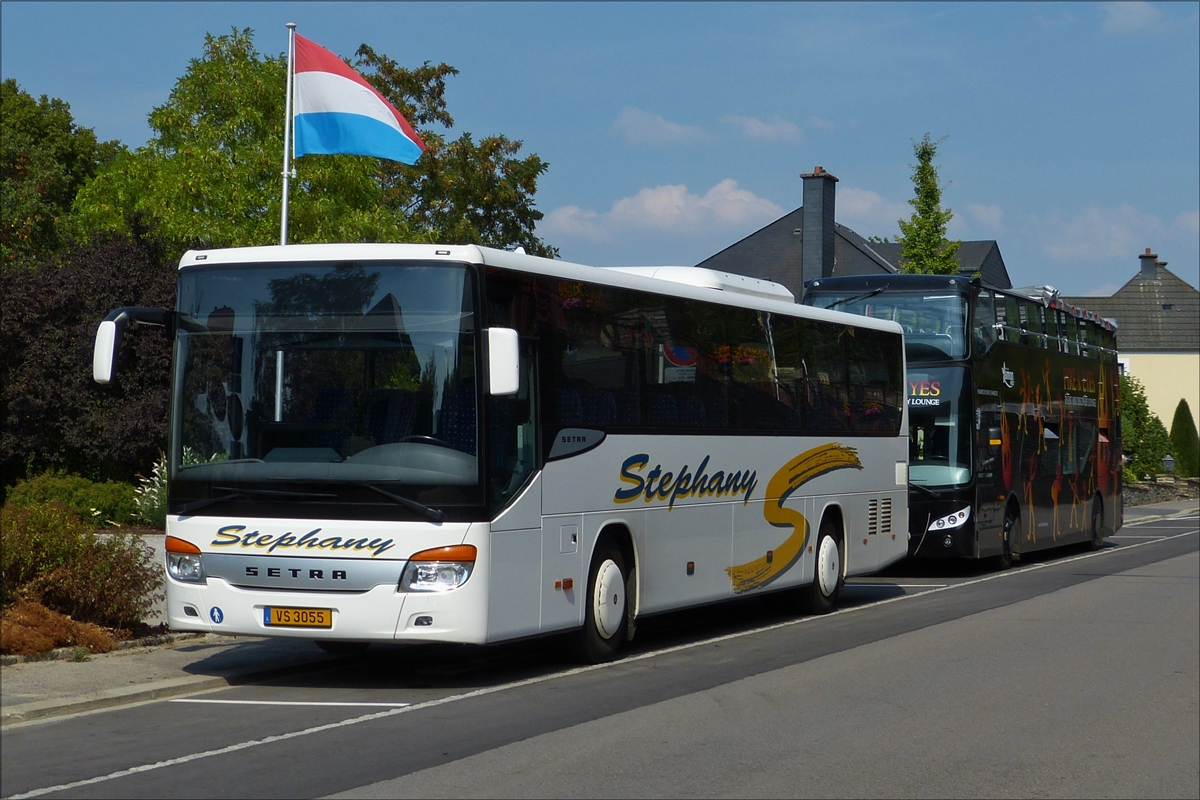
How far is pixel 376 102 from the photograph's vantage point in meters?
19.4

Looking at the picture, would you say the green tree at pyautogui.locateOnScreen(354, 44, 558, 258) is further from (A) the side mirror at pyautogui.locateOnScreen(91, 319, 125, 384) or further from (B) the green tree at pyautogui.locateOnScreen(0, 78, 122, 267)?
(A) the side mirror at pyautogui.locateOnScreen(91, 319, 125, 384)

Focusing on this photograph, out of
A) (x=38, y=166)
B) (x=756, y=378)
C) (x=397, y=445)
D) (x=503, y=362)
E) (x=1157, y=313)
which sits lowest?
(x=397, y=445)

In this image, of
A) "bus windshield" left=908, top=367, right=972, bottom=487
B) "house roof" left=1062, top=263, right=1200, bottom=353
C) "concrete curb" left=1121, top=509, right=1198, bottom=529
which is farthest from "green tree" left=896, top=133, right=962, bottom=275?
"house roof" left=1062, top=263, right=1200, bottom=353

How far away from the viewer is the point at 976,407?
21.2m

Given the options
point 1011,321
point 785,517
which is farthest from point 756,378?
point 1011,321

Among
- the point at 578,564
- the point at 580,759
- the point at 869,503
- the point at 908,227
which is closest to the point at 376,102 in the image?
the point at 869,503

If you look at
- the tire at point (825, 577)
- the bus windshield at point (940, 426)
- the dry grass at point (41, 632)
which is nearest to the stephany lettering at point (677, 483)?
the tire at point (825, 577)

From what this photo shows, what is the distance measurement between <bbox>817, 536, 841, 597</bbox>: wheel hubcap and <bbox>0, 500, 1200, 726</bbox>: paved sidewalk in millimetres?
6017

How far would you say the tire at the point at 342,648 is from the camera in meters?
12.5

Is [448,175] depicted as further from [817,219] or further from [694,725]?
[694,725]

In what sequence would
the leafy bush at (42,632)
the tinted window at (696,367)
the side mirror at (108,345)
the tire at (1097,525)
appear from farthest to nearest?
1. the tire at (1097,525)
2. the tinted window at (696,367)
3. the leafy bush at (42,632)
4. the side mirror at (108,345)

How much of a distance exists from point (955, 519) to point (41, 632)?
13766 mm

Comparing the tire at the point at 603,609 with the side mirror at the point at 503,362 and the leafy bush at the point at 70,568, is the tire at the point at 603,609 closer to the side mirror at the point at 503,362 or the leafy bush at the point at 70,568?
the side mirror at the point at 503,362

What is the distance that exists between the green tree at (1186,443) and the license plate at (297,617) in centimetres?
6059
